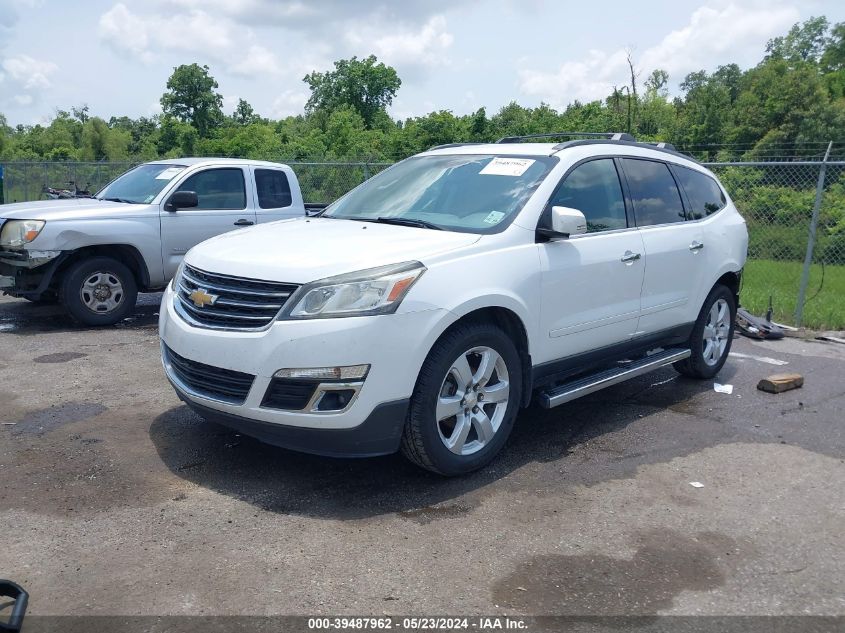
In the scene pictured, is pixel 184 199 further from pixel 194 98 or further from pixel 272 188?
pixel 194 98

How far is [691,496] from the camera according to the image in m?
4.29

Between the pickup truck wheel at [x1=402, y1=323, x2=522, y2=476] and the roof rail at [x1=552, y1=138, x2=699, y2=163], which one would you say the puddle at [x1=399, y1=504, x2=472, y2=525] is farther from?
the roof rail at [x1=552, y1=138, x2=699, y2=163]

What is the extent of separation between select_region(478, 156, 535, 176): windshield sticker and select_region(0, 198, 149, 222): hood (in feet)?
15.6

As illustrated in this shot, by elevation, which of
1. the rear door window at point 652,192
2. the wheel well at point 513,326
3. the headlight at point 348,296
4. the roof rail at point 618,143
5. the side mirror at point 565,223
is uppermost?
the roof rail at point 618,143

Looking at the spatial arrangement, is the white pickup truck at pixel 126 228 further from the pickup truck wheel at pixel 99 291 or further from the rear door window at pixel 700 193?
the rear door window at pixel 700 193

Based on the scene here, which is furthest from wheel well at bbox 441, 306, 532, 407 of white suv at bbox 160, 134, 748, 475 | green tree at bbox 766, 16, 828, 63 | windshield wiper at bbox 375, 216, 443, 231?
green tree at bbox 766, 16, 828, 63

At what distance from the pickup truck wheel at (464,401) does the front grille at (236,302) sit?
0.84 meters

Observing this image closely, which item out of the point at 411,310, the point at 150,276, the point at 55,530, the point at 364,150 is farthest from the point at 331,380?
the point at 364,150

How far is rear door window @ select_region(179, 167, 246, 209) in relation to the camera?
8.91m

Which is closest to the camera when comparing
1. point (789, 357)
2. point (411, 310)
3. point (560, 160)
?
point (411, 310)

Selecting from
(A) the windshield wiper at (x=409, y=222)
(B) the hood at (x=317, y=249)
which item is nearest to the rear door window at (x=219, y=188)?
(B) the hood at (x=317, y=249)

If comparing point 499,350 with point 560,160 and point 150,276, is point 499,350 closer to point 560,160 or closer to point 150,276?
point 560,160

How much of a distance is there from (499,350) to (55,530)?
7.97 feet

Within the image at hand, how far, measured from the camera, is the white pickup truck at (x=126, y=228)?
785cm
